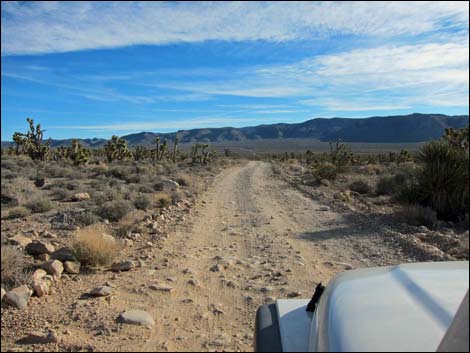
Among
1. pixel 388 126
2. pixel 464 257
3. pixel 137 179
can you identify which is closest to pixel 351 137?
pixel 388 126

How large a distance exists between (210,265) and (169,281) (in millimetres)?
1041

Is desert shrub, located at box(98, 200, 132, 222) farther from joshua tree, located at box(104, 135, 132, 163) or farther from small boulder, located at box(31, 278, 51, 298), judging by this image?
joshua tree, located at box(104, 135, 132, 163)

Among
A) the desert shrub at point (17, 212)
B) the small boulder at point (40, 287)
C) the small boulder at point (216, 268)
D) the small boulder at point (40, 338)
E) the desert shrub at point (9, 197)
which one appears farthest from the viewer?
the desert shrub at point (9, 197)

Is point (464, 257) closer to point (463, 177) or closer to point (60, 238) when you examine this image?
point (463, 177)

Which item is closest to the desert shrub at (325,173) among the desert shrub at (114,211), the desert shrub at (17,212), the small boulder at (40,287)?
the desert shrub at (114,211)

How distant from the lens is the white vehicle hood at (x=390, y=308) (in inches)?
70.2

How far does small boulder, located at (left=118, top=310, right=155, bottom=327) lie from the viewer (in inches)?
195

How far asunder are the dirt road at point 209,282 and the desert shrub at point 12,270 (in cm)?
50

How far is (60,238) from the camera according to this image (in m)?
9.42

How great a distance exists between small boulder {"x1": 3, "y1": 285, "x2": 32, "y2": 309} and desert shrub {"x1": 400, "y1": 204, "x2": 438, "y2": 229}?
8765 millimetres

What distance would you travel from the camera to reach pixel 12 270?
246 inches

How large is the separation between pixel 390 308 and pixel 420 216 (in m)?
9.95

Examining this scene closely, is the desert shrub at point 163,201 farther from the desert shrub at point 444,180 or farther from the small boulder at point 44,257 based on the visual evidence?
the desert shrub at point 444,180

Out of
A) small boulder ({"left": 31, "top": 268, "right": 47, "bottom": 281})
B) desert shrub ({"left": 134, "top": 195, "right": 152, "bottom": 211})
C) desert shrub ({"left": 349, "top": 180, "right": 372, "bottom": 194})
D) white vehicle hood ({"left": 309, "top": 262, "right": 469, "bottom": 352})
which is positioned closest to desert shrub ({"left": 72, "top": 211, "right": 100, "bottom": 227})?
desert shrub ({"left": 134, "top": 195, "right": 152, "bottom": 211})
